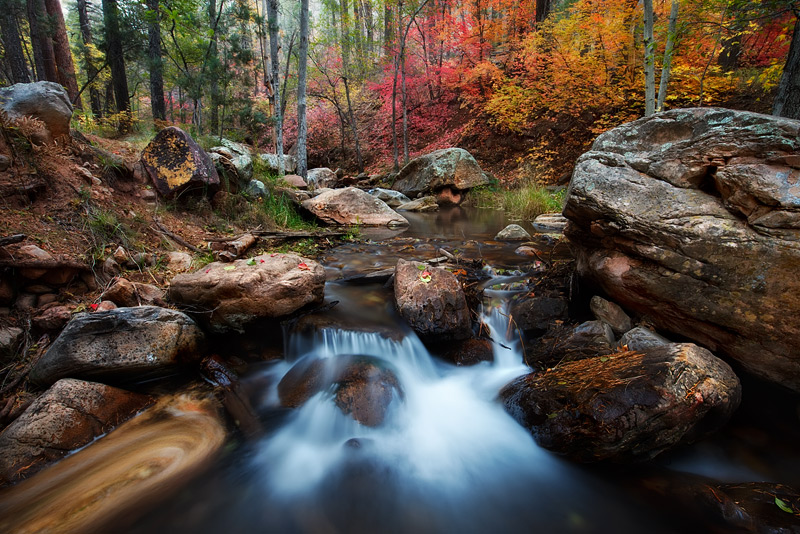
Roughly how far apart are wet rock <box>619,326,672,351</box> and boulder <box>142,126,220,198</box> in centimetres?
567

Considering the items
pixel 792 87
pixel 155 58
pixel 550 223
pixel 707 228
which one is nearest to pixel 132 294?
pixel 707 228

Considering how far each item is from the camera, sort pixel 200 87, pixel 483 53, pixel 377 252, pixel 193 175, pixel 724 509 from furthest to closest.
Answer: pixel 483 53 < pixel 200 87 < pixel 377 252 < pixel 193 175 < pixel 724 509

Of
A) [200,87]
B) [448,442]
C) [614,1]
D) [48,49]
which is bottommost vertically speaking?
[448,442]

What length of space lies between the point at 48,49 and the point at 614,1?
1630cm

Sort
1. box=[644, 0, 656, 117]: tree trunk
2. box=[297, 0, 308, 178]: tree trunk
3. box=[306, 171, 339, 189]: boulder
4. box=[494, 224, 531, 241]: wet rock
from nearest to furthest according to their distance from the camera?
box=[494, 224, 531, 241]: wet rock
box=[644, 0, 656, 117]: tree trunk
box=[297, 0, 308, 178]: tree trunk
box=[306, 171, 339, 189]: boulder

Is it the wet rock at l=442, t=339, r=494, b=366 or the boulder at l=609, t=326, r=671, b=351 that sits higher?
the boulder at l=609, t=326, r=671, b=351

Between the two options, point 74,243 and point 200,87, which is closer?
point 74,243

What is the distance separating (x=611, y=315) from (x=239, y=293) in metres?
3.59

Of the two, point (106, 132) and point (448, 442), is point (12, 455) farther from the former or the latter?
point (106, 132)

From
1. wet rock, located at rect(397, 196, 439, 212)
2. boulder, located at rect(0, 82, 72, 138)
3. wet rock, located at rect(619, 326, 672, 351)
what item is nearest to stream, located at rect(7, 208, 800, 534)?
wet rock, located at rect(619, 326, 672, 351)

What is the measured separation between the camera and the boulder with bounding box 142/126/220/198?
481cm

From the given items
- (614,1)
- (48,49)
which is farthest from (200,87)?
(614,1)

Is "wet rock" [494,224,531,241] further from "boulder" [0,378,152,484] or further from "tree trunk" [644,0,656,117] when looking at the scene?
"boulder" [0,378,152,484]

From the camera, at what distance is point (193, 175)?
497cm
